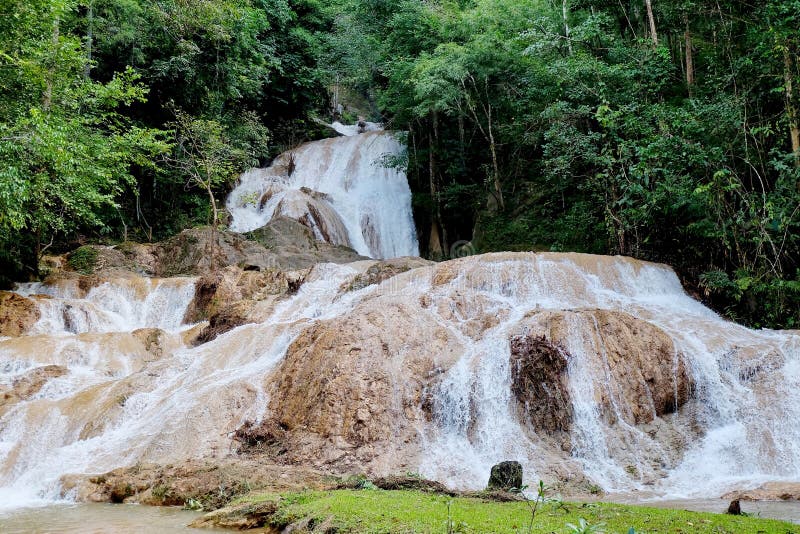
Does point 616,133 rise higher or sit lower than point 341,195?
lower

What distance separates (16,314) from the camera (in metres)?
15.3

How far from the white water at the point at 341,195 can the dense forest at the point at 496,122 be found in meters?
1.22

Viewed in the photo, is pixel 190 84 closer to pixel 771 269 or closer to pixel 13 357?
pixel 13 357

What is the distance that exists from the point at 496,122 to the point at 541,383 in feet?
52.5

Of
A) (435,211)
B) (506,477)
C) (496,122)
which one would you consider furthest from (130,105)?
(506,477)

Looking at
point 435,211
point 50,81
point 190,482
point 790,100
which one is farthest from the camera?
point 435,211

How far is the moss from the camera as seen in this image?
20078 millimetres

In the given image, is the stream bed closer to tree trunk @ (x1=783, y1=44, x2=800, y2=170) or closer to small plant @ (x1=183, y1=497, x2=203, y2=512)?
small plant @ (x1=183, y1=497, x2=203, y2=512)

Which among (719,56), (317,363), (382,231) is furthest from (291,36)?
(317,363)

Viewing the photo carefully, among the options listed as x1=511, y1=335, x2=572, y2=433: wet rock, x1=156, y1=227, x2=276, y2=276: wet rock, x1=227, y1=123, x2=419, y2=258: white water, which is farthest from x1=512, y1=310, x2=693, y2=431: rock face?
x1=227, y1=123, x2=419, y2=258: white water

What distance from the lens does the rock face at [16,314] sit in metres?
15.0

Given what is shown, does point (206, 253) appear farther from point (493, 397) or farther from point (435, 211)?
point (493, 397)

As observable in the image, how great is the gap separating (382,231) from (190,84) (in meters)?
10.5

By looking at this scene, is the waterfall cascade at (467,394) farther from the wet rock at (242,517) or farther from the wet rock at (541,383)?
→ the wet rock at (242,517)
